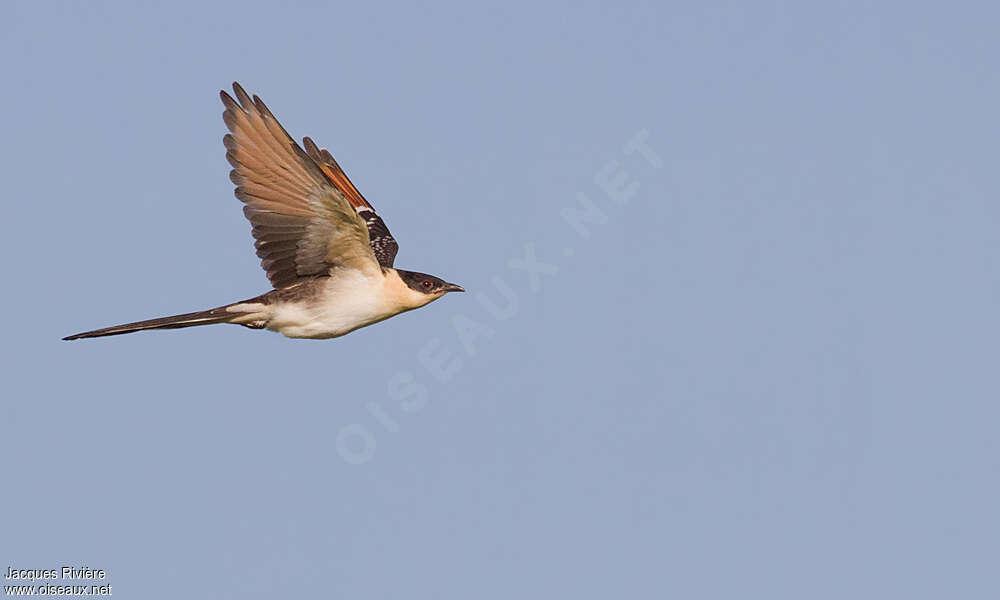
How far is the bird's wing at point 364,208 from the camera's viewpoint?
13312mm

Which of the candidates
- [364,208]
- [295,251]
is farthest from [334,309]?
[364,208]

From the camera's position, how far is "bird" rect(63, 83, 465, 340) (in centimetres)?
1165

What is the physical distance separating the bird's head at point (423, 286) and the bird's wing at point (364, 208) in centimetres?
65

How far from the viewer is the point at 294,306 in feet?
39.0

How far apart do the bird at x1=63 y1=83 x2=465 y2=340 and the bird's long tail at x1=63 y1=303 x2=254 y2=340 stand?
12mm

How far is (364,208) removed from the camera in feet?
46.4

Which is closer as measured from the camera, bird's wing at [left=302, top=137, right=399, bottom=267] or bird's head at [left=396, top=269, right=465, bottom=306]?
bird's head at [left=396, top=269, right=465, bottom=306]

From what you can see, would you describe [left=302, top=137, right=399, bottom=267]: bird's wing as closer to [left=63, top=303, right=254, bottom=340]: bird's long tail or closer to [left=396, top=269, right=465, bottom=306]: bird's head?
[left=396, top=269, right=465, bottom=306]: bird's head

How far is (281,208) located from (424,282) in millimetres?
1483

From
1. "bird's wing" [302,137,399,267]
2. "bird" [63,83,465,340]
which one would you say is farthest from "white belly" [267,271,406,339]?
"bird's wing" [302,137,399,267]

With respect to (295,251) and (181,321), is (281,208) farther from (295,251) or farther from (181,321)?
(181,321)

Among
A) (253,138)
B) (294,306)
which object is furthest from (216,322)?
(253,138)

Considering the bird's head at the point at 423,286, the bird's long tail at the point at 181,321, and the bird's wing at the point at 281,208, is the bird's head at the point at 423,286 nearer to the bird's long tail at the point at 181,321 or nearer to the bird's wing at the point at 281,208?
the bird's wing at the point at 281,208

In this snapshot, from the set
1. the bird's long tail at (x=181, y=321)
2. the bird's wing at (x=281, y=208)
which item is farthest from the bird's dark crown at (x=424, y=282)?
the bird's long tail at (x=181, y=321)
